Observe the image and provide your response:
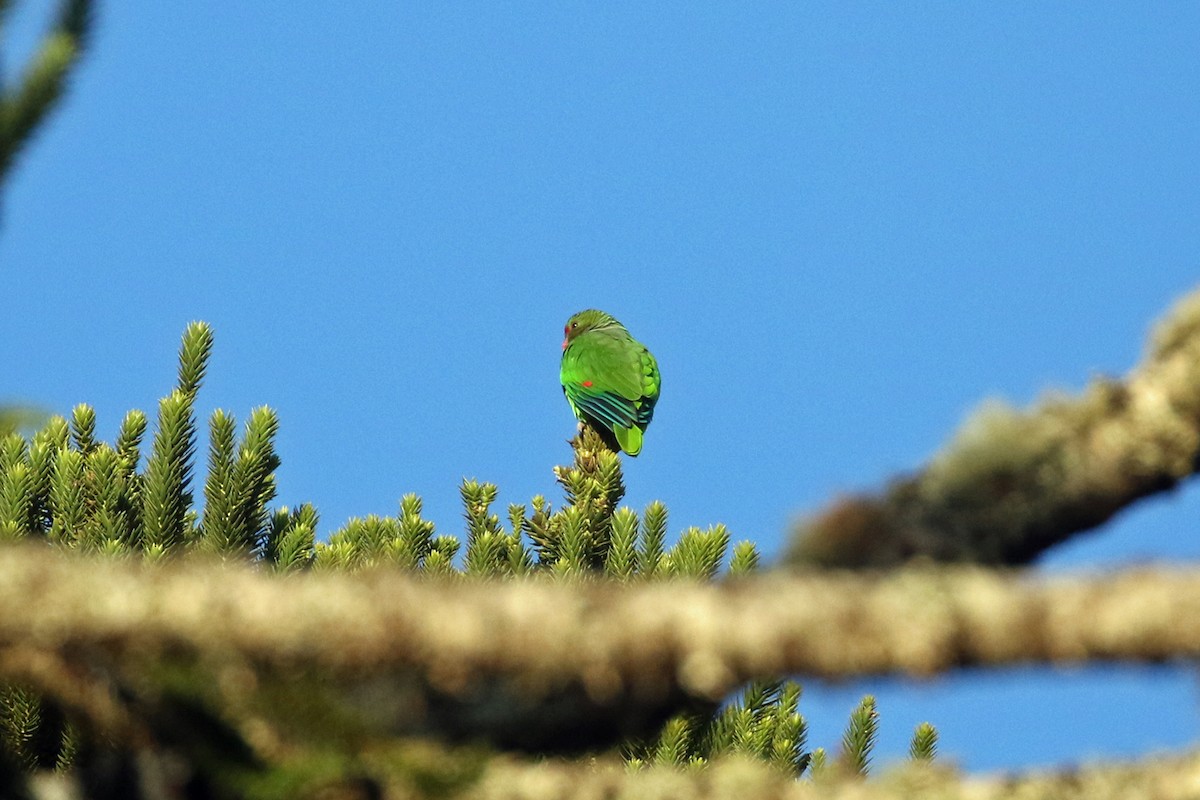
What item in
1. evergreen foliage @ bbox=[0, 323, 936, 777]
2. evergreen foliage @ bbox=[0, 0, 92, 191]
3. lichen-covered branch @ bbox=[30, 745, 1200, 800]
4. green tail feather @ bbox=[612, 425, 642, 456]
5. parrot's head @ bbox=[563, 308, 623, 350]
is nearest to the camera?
lichen-covered branch @ bbox=[30, 745, 1200, 800]

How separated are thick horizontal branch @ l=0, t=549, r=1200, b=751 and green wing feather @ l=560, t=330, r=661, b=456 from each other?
9.50 meters

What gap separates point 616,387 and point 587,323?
2208 mm

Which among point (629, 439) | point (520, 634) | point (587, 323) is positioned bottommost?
point (520, 634)

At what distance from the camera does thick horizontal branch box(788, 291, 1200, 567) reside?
2244 millimetres

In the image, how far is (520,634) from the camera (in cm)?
186

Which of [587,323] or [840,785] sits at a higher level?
[587,323]

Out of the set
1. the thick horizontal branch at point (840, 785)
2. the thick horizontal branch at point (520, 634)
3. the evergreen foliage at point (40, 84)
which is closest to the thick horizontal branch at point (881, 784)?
the thick horizontal branch at point (840, 785)

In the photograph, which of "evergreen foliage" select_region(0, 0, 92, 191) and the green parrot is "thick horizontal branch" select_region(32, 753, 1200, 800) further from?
the green parrot

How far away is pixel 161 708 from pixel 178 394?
6.37 m

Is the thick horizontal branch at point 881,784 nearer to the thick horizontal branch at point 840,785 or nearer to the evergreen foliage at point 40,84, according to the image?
the thick horizontal branch at point 840,785

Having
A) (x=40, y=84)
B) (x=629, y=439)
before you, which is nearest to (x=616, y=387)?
(x=629, y=439)

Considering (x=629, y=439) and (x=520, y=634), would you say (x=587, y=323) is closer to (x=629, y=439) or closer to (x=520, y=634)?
(x=629, y=439)

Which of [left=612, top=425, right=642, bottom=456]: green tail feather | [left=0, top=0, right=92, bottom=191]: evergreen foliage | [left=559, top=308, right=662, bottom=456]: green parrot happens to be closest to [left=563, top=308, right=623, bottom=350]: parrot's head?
[left=559, top=308, right=662, bottom=456]: green parrot

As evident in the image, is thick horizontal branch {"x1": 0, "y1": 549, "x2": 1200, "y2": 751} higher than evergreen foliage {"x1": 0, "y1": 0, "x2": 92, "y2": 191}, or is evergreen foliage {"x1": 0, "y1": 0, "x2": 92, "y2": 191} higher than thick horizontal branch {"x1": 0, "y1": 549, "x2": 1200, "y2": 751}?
evergreen foliage {"x1": 0, "y1": 0, "x2": 92, "y2": 191}
